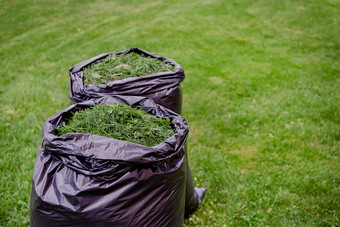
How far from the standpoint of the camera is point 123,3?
9.41 metres

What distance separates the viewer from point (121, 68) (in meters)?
2.19

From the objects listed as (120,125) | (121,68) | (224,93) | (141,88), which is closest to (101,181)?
(120,125)

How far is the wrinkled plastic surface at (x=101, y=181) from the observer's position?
4.24ft

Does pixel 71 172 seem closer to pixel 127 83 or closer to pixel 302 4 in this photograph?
pixel 127 83

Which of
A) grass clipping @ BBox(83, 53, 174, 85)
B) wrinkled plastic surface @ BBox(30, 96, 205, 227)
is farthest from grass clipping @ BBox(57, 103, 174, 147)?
grass clipping @ BBox(83, 53, 174, 85)

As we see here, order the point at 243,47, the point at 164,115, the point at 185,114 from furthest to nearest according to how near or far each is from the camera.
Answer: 1. the point at 243,47
2. the point at 185,114
3. the point at 164,115

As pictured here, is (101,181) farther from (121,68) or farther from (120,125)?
(121,68)

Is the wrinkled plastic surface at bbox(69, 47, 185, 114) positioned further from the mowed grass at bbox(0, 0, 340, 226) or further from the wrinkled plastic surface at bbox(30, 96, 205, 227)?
the mowed grass at bbox(0, 0, 340, 226)

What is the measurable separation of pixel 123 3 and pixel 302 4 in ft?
21.6

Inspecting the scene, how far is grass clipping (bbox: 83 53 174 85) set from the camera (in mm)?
2115

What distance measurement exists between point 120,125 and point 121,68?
768 millimetres

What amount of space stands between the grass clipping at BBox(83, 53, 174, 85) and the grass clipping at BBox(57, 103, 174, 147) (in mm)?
469

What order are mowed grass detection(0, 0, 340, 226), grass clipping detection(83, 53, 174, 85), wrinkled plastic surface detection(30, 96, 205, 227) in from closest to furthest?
wrinkled plastic surface detection(30, 96, 205, 227), grass clipping detection(83, 53, 174, 85), mowed grass detection(0, 0, 340, 226)

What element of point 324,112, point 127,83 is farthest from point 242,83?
point 127,83
